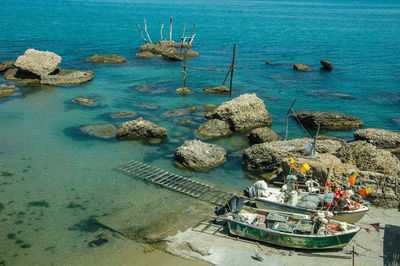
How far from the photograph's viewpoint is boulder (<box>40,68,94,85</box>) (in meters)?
39.6

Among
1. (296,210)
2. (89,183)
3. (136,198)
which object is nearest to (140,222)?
(136,198)

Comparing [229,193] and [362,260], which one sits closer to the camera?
[362,260]

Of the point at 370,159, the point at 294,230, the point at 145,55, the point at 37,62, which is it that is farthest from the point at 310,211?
the point at 145,55

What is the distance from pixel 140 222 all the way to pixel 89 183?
200 inches

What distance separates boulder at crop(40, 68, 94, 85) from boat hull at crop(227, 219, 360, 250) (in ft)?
99.3

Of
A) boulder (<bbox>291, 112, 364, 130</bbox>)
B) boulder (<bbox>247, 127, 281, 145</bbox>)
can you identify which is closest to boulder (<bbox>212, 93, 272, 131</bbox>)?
boulder (<bbox>247, 127, 281, 145</bbox>)

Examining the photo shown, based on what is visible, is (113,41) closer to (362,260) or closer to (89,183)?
(89,183)

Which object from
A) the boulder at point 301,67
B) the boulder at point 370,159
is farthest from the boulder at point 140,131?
the boulder at point 301,67

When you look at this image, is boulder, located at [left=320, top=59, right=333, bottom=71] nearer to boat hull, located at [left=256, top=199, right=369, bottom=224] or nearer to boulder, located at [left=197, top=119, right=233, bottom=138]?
boulder, located at [left=197, top=119, right=233, bottom=138]

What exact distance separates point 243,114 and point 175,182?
1053 centimetres

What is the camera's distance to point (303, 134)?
28812 mm

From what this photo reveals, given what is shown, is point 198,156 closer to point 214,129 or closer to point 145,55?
point 214,129

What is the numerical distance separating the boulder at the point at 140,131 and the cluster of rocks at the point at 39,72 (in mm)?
16533

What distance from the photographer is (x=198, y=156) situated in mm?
22859
